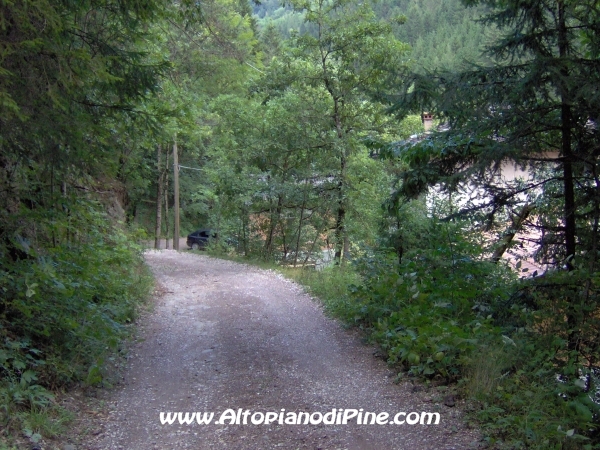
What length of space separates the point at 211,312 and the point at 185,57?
703cm

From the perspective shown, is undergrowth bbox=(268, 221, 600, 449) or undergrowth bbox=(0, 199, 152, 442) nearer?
undergrowth bbox=(268, 221, 600, 449)

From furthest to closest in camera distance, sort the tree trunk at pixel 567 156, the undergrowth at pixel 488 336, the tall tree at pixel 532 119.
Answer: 1. the tree trunk at pixel 567 156
2. the tall tree at pixel 532 119
3. the undergrowth at pixel 488 336

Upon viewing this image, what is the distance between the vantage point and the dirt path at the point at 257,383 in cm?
441

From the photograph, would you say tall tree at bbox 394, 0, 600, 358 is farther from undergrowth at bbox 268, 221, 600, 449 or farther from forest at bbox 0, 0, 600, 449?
undergrowth at bbox 268, 221, 600, 449

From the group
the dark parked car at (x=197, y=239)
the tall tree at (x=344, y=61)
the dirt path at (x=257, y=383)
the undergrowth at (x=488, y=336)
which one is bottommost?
the dirt path at (x=257, y=383)

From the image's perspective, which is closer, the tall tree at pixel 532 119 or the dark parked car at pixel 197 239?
the tall tree at pixel 532 119

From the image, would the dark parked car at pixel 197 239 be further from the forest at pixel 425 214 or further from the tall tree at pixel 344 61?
the forest at pixel 425 214

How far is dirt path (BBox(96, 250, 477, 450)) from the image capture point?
4.41 m

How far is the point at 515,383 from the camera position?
4848 mm

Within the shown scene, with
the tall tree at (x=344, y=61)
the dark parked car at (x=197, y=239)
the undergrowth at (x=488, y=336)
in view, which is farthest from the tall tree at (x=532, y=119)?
the dark parked car at (x=197, y=239)

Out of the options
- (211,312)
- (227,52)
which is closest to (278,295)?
(211,312)

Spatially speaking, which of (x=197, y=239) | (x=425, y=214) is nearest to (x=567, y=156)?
(x=425, y=214)

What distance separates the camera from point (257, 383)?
573 cm

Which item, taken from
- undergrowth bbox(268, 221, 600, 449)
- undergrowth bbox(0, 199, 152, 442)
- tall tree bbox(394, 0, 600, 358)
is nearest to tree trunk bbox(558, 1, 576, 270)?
tall tree bbox(394, 0, 600, 358)
